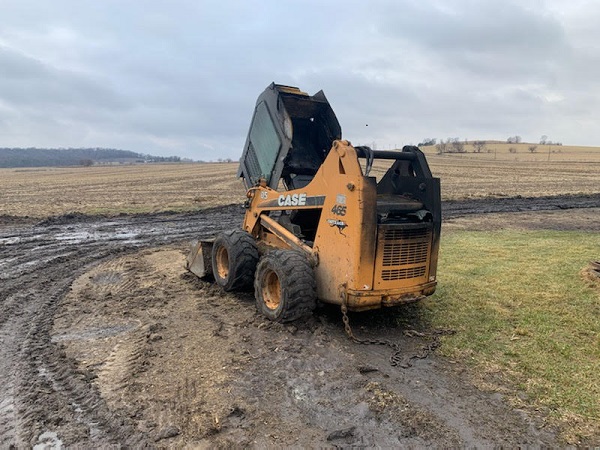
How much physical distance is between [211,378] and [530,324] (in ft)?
12.9

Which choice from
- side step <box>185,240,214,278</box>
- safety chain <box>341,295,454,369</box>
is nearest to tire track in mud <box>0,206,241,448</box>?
side step <box>185,240,214,278</box>

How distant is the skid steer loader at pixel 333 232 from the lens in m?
5.41

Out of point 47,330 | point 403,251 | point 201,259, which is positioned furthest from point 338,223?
point 47,330

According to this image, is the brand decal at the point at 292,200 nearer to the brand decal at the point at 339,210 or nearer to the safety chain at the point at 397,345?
the brand decal at the point at 339,210

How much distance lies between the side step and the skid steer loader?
403 millimetres

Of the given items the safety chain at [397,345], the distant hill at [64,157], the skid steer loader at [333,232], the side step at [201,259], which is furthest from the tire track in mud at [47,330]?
the distant hill at [64,157]

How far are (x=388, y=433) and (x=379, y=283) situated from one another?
6.52 feet

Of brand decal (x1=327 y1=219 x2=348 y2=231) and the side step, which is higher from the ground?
brand decal (x1=327 y1=219 x2=348 y2=231)

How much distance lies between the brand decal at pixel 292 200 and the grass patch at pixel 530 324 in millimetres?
2266

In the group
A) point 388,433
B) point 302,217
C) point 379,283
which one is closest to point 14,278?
point 302,217

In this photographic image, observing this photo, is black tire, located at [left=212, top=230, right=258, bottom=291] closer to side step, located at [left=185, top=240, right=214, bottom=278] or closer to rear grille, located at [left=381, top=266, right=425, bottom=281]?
side step, located at [left=185, top=240, right=214, bottom=278]

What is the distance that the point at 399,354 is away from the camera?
5.32 m

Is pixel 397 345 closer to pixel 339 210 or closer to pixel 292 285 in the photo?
pixel 292 285

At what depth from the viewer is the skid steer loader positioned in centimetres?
541
